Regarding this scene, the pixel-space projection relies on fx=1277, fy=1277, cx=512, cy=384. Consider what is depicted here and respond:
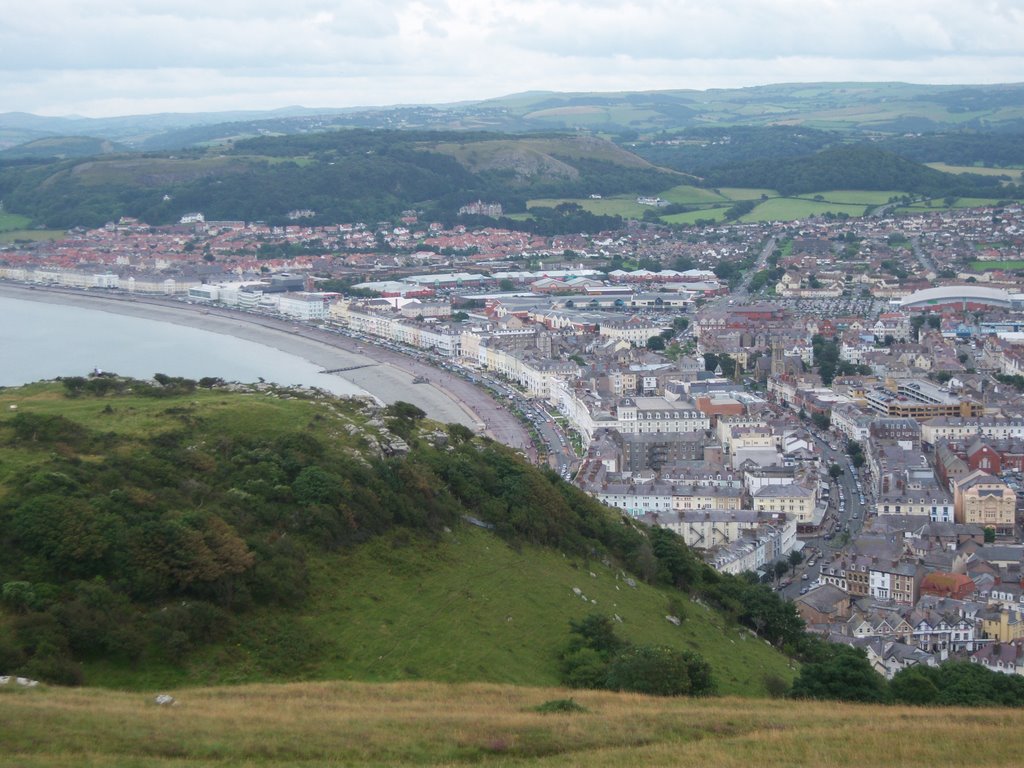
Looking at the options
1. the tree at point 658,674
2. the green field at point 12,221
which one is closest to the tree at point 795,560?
the tree at point 658,674

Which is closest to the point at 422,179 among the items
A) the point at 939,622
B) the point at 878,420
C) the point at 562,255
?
the point at 562,255

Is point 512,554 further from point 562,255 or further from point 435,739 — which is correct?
point 562,255

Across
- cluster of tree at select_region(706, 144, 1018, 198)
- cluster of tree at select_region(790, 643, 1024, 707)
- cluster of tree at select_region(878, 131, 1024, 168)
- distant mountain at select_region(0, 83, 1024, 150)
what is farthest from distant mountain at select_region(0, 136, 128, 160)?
cluster of tree at select_region(790, 643, 1024, 707)

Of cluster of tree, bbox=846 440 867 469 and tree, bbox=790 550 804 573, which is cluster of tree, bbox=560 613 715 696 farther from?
cluster of tree, bbox=846 440 867 469

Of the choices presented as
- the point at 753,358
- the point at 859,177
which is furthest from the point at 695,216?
the point at 753,358

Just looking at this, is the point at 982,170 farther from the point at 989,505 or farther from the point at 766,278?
the point at 989,505

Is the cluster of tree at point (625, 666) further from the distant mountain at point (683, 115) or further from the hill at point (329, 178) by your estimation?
the distant mountain at point (683, 115)
